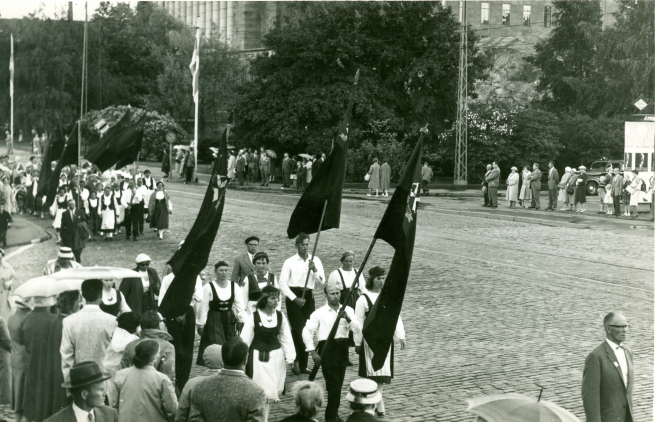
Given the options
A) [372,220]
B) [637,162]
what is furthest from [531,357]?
[637,162]

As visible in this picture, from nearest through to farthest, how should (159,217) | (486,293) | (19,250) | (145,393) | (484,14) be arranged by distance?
(145,393), (486,293), (19,250), (159,217), (484,14)

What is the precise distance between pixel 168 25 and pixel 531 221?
47657 mm

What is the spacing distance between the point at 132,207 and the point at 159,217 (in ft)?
3.15

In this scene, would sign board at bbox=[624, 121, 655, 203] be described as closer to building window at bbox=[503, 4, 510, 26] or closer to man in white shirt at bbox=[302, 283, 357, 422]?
man in white shirt at bbox=[302, 283, 357, 422]

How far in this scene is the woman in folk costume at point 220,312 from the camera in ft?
30.3

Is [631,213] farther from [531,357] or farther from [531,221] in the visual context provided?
Result: [531,357]

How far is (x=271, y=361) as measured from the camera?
26.9 ft

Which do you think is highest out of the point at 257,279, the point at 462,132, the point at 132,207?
the point at 462,132

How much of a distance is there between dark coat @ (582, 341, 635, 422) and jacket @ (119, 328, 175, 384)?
3.37m

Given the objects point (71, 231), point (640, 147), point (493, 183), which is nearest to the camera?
point (71, 231)

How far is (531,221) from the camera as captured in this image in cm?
2775

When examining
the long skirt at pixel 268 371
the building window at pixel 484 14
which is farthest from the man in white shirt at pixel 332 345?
the building window at pixel 484 14

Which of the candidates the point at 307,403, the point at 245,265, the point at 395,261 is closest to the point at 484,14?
the point at 245,265

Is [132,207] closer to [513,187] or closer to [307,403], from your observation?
[513,187]
